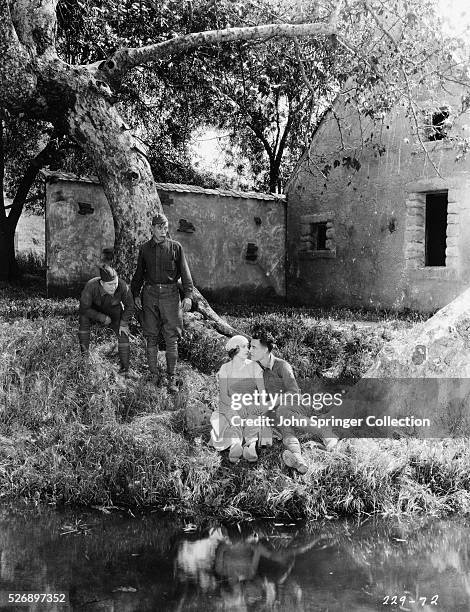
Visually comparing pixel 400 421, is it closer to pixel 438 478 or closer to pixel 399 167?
pixel 438 478

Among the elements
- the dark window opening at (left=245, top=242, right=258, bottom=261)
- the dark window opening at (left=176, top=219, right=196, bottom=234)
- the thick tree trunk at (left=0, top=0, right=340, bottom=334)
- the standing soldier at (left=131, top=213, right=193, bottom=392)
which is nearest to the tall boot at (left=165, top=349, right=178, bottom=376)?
the standing soldier at (left=131, top=213, right=193, bottom=392)

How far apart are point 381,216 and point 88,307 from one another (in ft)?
32.0

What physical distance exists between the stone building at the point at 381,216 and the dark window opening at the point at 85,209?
4.60 m

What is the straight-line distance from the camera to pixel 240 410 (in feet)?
20.9

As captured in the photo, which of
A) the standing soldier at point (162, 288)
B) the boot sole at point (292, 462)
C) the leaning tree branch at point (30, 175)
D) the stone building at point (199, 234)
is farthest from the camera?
the leaning tree branch at point (30, 175)

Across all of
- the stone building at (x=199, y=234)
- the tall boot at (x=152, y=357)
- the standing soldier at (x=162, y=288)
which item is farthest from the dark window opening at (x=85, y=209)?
the tall boot at (x=152, y=357)

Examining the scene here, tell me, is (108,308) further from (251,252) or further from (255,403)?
(251,252)

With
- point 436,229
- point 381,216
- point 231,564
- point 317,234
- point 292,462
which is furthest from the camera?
point 436,229

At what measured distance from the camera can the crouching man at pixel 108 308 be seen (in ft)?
25.2

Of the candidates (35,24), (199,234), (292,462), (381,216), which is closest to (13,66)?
(35,24)

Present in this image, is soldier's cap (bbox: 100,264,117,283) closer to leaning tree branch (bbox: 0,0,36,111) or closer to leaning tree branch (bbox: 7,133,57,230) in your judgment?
leaning tree branch (bbox: 0,0,36,111)

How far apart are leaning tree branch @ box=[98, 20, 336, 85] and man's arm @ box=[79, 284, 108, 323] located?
3817 mm

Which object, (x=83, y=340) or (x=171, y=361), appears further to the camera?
(x=83, y=340)

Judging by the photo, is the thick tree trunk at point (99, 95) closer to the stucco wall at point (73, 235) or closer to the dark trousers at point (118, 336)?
the dark trousers at point (118, 336)
